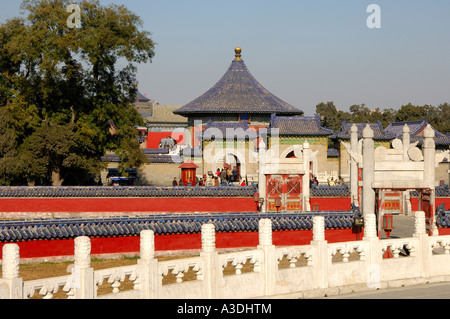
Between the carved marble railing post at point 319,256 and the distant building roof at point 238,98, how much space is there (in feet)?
122

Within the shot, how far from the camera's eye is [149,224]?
15.6 m

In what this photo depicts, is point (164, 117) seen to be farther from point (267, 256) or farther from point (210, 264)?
point (210, 264)

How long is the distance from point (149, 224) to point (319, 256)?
496 centimetres

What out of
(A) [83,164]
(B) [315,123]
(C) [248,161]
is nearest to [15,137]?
(A) [83,164]

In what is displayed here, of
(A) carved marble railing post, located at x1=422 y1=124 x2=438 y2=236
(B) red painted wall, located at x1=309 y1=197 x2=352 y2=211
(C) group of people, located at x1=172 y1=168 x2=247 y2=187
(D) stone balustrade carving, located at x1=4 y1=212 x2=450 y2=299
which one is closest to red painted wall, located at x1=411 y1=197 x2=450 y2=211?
(B) red painted wall, located at x1=309 y1=197 x2=352 y2=211

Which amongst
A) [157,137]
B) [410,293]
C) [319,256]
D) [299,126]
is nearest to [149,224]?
[319,256]

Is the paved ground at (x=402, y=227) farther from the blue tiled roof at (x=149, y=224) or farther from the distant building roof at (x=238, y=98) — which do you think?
the distant building roof at (x=238, y=98)

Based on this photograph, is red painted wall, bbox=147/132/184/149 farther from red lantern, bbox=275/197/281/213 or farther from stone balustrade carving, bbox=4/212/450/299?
stone balustrade carving, bbox=4/212/450/299

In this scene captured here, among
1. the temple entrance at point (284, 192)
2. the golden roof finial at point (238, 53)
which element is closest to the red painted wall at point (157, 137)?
the golden roof finial at point (238, 53)

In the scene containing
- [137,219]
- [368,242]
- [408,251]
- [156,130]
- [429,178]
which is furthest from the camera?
[156,130]
